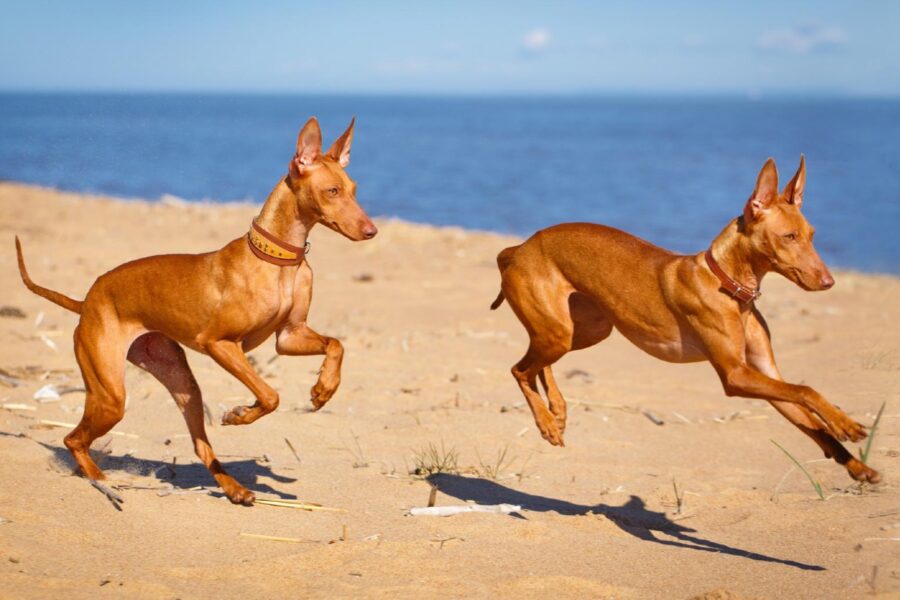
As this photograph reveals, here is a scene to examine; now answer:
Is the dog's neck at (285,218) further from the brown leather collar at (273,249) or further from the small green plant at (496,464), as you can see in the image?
the small green plant at (496,464)

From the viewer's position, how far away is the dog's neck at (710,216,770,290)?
5566mm

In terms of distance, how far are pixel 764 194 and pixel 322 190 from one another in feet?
7.50

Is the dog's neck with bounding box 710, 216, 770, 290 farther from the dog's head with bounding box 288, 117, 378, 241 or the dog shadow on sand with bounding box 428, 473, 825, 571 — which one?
the dog's head with bounding box 288, 117, 378, 241

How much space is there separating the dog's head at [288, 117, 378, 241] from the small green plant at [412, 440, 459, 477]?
1761 mm

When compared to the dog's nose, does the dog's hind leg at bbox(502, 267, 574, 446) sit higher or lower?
lower

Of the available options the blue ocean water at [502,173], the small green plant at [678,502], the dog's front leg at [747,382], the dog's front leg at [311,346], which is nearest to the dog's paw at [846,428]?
the dog's front leg at [747,382]

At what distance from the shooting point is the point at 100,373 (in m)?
6.02

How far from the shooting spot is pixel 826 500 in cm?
630

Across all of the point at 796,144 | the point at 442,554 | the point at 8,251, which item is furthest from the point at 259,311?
the point at 796,144

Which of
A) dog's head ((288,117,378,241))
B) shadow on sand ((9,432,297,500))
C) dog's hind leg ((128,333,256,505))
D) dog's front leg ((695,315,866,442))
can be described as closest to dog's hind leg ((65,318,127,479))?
dog's hind leg ((128,333,256,505))

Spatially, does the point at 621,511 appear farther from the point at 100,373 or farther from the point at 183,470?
→ the point at 100,373

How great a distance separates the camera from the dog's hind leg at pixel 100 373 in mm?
6023

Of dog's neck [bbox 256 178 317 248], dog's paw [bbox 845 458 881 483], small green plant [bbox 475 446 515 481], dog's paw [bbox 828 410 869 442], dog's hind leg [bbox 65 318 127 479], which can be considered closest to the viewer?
dog's paw [bbox 828 410 869 442]

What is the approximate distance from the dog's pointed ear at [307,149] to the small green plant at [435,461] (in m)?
2.07
